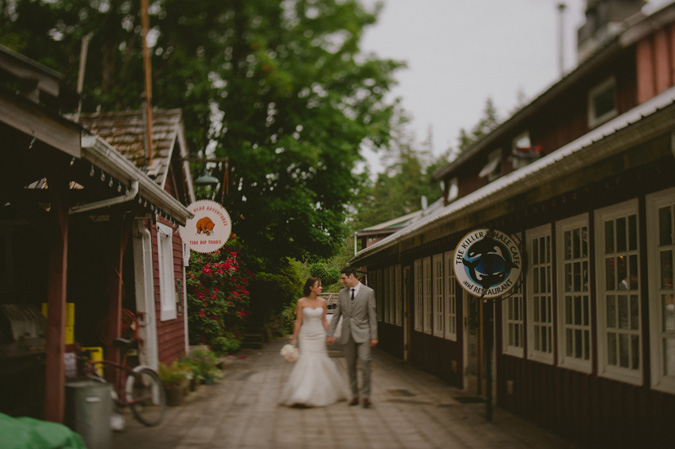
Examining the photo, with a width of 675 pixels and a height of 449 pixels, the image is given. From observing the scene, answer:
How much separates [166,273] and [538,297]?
7.44 meters

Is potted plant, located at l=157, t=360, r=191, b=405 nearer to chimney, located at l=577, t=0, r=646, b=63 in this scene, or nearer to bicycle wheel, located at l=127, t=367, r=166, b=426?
bicycle wheel, located at l=127, t=367, r=166, b=426

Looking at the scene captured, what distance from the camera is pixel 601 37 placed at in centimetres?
2009

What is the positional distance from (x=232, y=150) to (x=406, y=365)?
6264 mm

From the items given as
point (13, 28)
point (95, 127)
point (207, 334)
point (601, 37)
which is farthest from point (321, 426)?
point (601, 37)

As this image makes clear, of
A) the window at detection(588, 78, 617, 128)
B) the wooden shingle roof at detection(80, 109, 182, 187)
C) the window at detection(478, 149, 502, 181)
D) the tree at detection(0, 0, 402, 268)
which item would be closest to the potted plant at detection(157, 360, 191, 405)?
the tree at detection(0, 0, 402, 268)

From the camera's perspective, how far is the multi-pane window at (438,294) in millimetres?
13750

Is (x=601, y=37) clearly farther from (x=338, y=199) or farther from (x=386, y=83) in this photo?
(x=386, y=83)

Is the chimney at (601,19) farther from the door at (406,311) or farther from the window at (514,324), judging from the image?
the window at (514,324)

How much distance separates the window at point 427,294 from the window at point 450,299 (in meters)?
1.56

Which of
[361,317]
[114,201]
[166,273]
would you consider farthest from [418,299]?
[114,201]

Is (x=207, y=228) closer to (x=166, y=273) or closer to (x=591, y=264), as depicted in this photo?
(x=166, y=273)

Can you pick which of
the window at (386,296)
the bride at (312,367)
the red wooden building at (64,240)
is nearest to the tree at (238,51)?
the red wooden building at (64,240)

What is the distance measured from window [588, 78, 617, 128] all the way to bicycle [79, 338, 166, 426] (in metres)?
8.51

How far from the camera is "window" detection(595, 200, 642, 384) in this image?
620 cm
